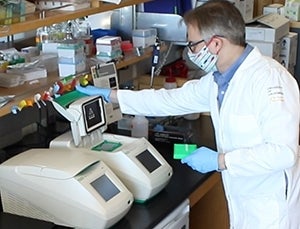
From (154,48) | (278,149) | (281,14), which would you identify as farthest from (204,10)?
(281,14)

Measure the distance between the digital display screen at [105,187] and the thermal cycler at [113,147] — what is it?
157 mm

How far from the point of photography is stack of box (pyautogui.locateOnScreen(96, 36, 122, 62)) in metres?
2.64

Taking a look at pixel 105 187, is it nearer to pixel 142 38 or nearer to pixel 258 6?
pixel 142 38

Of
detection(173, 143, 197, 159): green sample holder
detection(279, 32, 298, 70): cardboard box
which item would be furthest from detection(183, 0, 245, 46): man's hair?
detection(279, 32, 298, 70): cardboard box

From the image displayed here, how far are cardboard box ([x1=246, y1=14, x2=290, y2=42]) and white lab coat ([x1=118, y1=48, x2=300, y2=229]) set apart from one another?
1517 millimetres

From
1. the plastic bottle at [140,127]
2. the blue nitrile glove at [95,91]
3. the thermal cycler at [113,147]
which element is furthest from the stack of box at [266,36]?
the thermal cycler at [113,147]

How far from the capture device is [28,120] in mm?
A: 2686

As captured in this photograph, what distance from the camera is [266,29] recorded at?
377cm

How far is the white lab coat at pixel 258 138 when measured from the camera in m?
1.92

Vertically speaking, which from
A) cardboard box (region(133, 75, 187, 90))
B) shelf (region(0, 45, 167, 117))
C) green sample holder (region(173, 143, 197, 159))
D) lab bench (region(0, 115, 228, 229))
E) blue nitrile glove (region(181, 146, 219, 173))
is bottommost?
lab bench (region(0, 115, 228, 229))

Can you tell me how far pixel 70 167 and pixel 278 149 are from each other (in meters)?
0.71

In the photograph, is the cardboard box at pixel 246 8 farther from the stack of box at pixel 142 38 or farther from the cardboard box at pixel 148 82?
the stack of box at pixel 142 38

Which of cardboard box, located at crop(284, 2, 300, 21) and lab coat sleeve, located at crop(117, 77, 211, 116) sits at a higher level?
cardboard box, located at crop(284, 2, 300, 21)

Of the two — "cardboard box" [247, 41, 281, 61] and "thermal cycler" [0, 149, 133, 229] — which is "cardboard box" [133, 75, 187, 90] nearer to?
"cardboard box" [247, 41, 281, 61]
